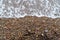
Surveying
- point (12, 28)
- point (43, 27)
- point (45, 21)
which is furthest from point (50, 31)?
point (12, 28)

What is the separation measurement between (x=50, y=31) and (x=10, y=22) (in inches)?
33.9

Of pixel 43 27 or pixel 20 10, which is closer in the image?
pixel 43 27

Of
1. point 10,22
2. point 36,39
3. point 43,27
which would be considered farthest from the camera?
point 10,22

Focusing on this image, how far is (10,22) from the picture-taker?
3.58 meters

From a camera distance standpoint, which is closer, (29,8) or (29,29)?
(29,29)

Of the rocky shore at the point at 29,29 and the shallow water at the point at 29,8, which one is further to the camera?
the shallow water at the point at 29,8

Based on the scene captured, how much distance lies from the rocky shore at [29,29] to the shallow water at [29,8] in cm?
53

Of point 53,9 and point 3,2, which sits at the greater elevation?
point 3,2

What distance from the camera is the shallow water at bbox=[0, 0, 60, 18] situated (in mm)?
4219

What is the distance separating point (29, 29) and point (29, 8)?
4.28ft

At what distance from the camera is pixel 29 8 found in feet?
14.5

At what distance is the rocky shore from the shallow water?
531mm

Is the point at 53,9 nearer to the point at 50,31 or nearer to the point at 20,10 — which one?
the point at 20,10

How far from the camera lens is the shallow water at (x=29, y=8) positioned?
422cm
